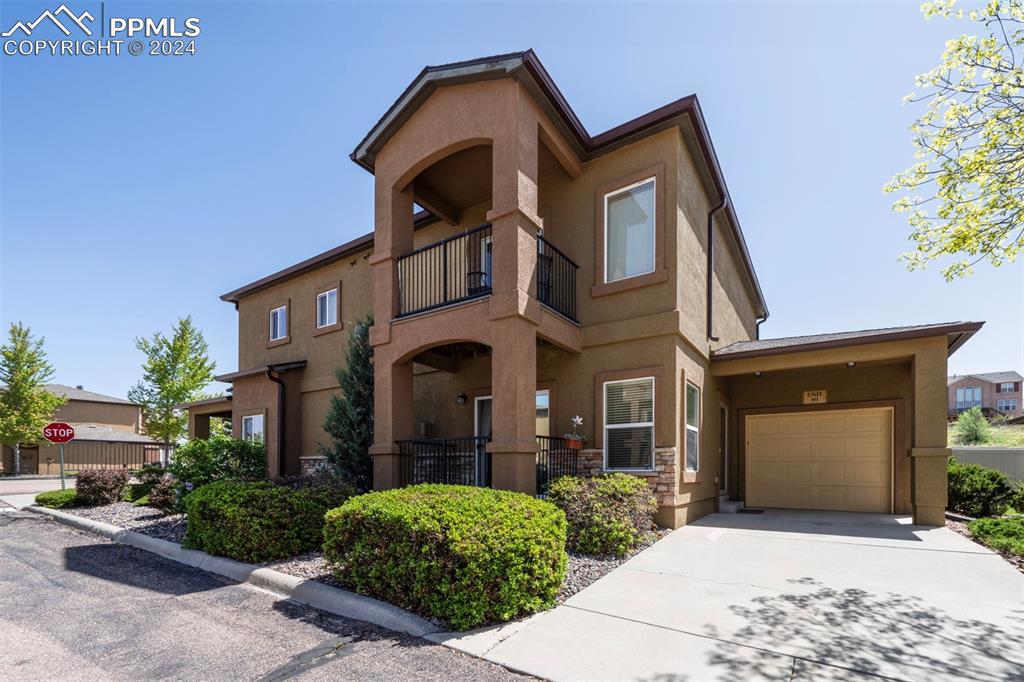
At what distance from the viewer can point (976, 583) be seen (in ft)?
18.6

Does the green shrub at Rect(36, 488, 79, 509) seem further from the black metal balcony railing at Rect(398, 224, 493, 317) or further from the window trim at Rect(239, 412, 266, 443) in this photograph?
the black metal balcony railing at Rect(398, 224, 493, 317)

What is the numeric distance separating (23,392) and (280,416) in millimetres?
21850

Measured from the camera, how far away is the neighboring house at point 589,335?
812 centimetres

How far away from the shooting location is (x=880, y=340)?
9.14 meters

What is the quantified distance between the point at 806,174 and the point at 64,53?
564 inches

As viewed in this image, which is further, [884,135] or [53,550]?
[884,135]

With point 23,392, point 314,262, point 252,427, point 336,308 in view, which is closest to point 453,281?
point 336,308

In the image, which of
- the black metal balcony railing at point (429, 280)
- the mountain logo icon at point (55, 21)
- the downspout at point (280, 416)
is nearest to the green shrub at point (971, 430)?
the black metal balcony railing at point (429, 280)

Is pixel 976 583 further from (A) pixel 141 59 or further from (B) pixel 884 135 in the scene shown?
(A) pixel 141 59

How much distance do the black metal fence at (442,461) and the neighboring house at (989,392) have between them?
64.5m

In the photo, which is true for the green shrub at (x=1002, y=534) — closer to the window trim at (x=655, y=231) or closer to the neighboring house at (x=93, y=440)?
the window trim at (x=655, y=231)

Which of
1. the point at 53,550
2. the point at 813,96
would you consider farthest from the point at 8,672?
the point at 813,96

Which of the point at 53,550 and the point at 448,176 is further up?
the point at 448,176

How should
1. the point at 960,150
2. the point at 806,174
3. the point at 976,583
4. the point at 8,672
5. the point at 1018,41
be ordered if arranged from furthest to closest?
the point at 806,174 → the point at 960,150 → the point at 1018,41 → the point at 976,583 → the point at 8,672
